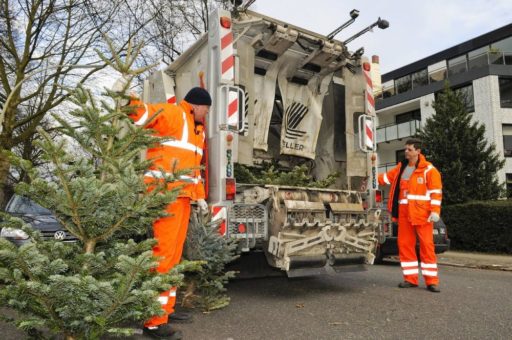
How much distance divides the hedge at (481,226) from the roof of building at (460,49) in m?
13.9

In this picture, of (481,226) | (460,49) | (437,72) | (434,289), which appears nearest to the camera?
(434,289)

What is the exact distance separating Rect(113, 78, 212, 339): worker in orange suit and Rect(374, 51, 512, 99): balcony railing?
1700cm

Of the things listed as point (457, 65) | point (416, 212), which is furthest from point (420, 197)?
point (457, 65)

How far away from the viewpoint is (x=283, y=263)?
4.18 meters

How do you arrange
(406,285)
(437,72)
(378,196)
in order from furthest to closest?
(437,72) < (378,196) < (406,285)

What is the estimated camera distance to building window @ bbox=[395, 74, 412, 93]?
26445 millimetres

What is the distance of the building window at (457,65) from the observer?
22750 mm

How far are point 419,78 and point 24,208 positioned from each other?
2420 cm

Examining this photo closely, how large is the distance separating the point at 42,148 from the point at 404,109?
2744cm

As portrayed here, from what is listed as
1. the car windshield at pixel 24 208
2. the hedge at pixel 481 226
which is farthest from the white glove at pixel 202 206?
the hedge at pixel 481 226

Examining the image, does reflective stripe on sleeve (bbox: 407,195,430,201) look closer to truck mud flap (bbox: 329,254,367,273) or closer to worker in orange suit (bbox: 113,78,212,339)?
truck mud flap (bbox: 329,254,367,273)

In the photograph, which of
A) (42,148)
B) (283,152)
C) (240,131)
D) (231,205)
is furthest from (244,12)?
(42,148)

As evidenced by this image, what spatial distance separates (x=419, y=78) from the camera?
84.7ft

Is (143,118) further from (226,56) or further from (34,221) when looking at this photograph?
(34,221)
